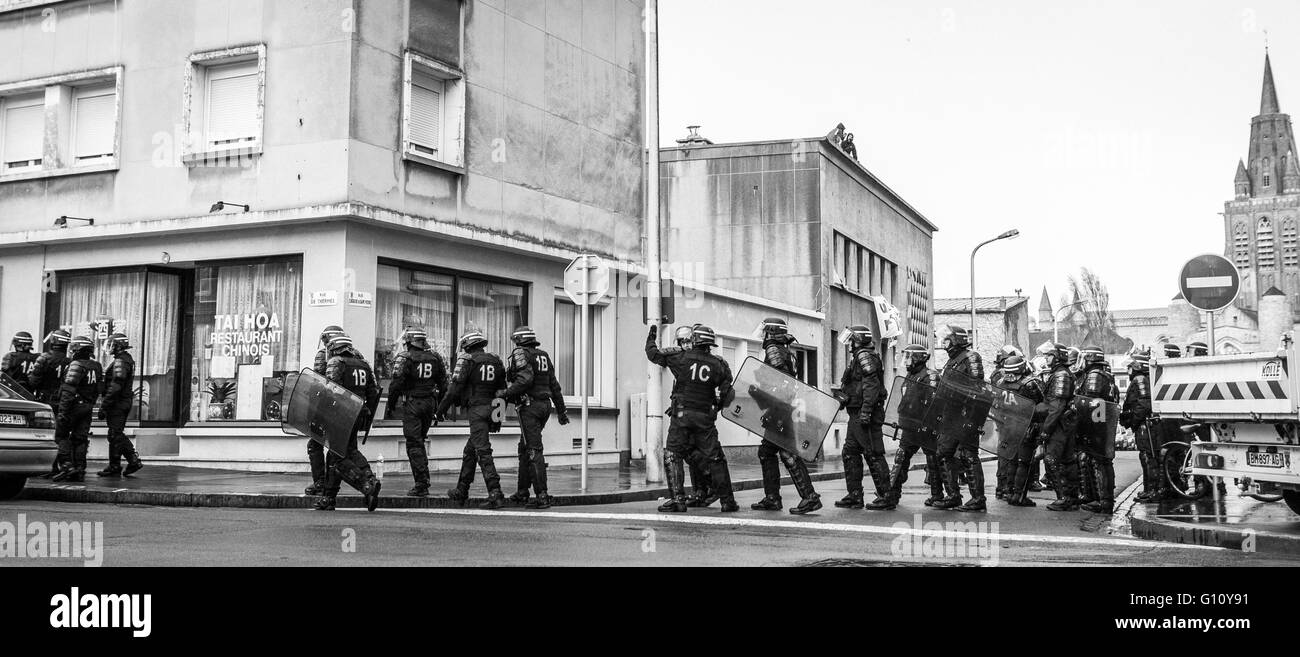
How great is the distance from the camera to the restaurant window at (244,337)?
1667 centimetres

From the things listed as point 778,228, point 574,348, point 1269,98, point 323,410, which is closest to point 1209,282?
point 323,410

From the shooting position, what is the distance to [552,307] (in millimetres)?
20203

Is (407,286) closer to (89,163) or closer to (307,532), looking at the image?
(89,163)

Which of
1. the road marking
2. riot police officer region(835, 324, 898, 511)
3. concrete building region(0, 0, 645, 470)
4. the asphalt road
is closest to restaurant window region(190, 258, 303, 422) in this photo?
concrete building region(0, 0, 645, 470)

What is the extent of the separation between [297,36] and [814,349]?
18.4m

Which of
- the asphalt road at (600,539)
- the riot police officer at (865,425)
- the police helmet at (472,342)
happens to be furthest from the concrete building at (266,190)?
the riot police officer at (865,425)

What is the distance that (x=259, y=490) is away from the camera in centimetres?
1327

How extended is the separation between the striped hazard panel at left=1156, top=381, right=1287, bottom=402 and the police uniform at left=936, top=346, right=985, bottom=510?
7.09 feet

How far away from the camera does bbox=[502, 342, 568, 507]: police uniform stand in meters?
12.7

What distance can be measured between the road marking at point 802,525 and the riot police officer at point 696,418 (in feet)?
2.07

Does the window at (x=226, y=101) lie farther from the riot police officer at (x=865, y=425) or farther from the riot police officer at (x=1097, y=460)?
the riot police officer at (x=1097, y=460)

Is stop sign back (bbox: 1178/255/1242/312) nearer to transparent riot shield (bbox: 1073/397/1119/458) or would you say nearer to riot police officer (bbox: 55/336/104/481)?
transparent riot shield (bbox: 1073/397/1119/458)

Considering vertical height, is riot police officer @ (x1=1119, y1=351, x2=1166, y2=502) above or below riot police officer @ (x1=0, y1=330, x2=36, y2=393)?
below
